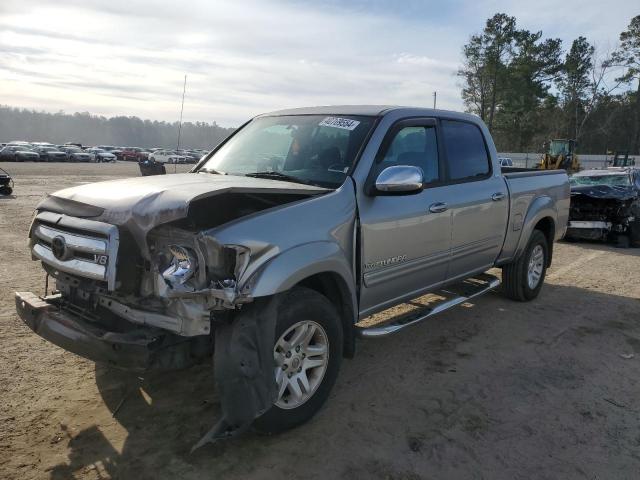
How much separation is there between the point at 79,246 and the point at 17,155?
52.1m

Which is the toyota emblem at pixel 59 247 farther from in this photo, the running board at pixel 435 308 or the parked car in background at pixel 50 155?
the parked car in background at pixel 50 155

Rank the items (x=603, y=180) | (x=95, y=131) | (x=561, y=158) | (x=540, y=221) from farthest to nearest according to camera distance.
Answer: (x=95, y=131) → (x=561, y=158) → (x=603, y=180) → (x=540, y=221)

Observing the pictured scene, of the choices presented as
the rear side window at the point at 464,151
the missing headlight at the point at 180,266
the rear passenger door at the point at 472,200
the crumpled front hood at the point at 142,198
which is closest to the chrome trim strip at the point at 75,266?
the crumpled front hood at the point at 142,198

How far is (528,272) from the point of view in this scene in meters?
6.26

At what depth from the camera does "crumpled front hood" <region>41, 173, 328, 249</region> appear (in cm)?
287

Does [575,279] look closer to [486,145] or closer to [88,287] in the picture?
[486,145]

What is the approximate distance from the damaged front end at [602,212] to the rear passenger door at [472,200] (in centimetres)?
667

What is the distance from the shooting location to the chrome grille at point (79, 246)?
114 inches

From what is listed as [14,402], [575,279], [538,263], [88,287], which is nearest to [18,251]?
[14,402]

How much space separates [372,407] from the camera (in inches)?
144

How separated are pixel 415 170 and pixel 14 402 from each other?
3125 mm

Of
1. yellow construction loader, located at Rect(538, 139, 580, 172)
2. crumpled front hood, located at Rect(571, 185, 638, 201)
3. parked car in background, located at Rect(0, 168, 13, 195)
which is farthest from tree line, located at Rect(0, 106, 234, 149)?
crumpled front hood, located at Rect(571, 185, 638, 201)

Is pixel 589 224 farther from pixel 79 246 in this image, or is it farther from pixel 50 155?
pixel 50 155

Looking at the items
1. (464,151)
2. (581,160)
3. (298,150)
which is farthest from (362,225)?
(581,160)
